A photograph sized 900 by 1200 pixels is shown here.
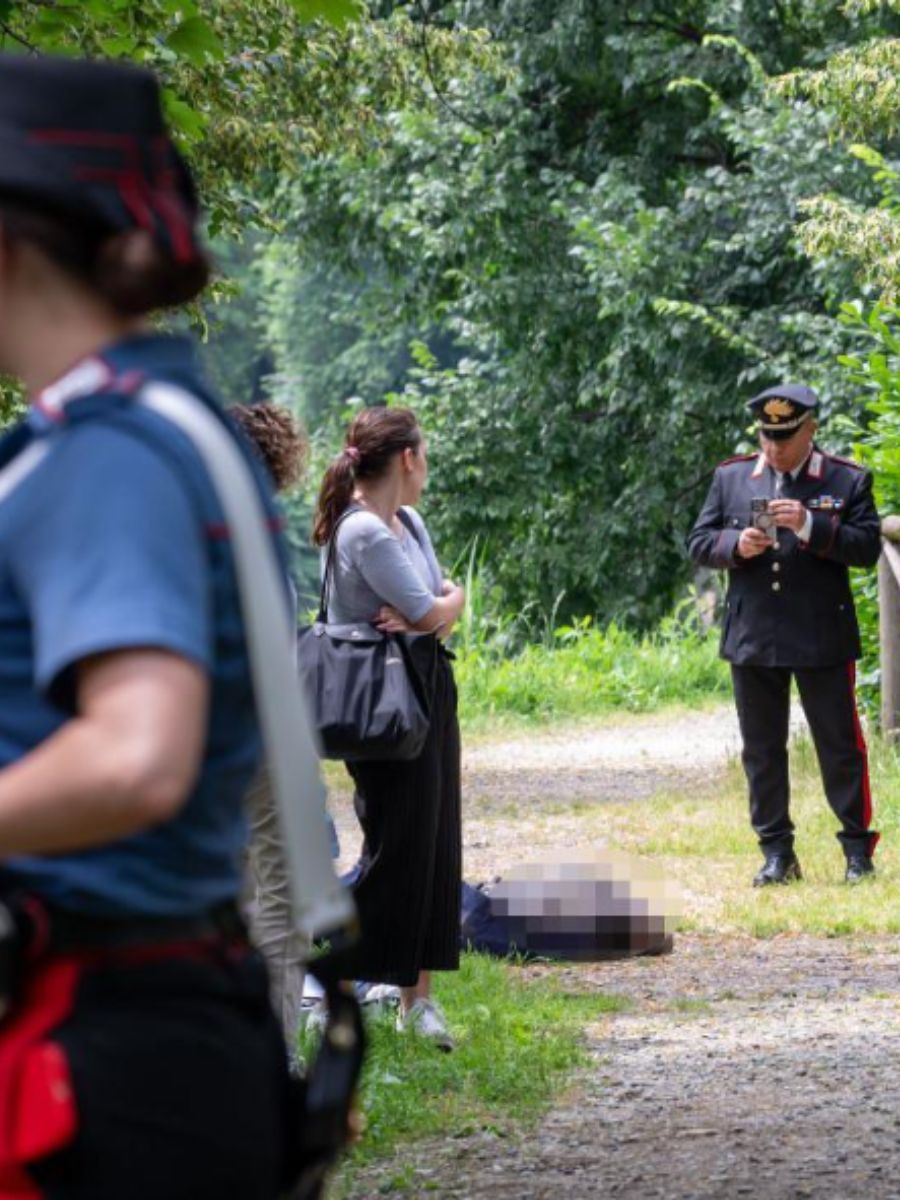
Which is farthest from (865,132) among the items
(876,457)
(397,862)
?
Answer: (397,862)

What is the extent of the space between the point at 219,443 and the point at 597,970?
259 inches

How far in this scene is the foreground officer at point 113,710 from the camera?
6.56 feet

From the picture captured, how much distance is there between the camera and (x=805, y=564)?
9.59 metres

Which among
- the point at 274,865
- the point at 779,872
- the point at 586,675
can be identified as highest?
the point at 274,865

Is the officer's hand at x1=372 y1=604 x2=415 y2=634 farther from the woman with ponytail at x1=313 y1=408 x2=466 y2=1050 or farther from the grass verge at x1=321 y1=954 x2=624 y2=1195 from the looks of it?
the grass verge at x1=321 y1=954 x2=624 y2=1195

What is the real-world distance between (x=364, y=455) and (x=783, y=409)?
10.2 ft

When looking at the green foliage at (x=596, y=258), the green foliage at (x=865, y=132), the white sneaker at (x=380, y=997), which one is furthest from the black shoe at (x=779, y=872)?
the green foliage at (x=596, y=258)

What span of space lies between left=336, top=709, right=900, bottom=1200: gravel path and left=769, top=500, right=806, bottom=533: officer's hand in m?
1.60

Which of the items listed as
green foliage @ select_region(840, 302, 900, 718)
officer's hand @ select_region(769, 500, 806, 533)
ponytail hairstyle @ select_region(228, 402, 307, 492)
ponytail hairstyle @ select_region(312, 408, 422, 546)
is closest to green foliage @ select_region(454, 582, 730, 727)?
green foliage @ select_region(840, 302, 900, 718)

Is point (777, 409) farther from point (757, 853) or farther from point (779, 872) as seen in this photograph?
point (757, 853)

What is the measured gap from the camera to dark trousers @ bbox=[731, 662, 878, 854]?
9.76m

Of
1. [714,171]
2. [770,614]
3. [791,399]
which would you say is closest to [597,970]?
[770,614]

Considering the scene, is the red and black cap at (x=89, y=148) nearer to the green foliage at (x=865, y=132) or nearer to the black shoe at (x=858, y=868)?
the black shoe at (x=858, y=868)

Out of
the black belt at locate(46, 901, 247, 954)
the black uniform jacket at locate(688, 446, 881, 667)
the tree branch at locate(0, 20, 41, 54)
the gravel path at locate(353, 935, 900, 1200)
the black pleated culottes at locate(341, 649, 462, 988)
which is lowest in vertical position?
the gravel path at locate(353, 935, 900, 1200)
